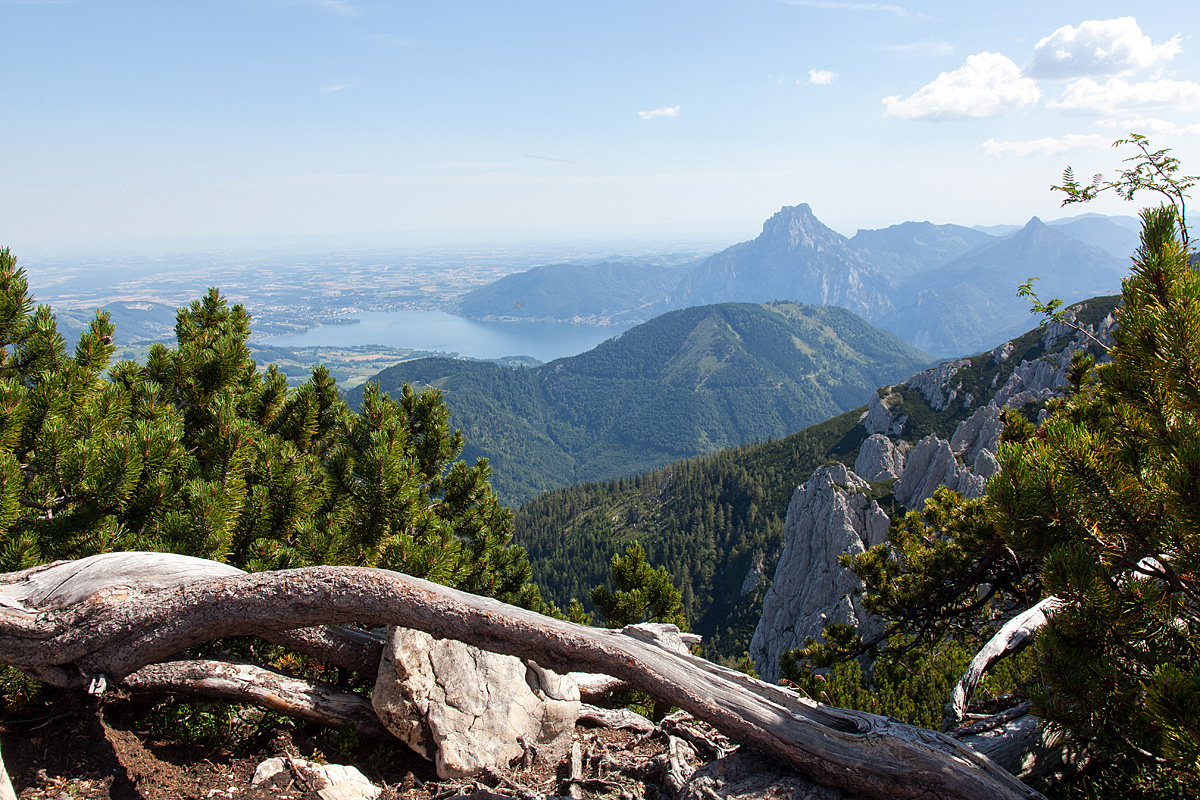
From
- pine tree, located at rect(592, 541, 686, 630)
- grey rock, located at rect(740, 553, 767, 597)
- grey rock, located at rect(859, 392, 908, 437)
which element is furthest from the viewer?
grey rock, located at rect(859, 392, 908, 437)

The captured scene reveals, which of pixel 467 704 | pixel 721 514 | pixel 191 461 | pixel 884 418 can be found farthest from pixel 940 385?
pixel 191 461

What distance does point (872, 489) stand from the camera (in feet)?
272

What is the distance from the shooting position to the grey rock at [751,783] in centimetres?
455

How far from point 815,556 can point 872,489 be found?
663 inches

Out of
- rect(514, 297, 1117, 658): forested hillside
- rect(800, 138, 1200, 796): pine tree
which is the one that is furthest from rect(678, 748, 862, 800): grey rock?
rect(514, 297, 1117, 658): forested hillside

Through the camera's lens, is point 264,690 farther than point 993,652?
No

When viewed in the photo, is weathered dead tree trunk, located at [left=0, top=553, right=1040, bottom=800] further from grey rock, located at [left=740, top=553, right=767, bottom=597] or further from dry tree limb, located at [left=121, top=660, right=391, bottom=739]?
grey rock, located at [left=740, top=553, right=767, bottom=597]

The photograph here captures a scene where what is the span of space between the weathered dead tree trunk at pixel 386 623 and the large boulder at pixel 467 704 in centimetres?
92

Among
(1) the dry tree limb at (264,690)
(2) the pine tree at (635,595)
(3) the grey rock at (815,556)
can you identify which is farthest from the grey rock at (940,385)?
(1) the dry tree limb at (264,690)

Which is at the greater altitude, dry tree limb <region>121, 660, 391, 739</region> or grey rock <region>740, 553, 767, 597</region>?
dry tree limb <region>121, 660, 391, 739</region>

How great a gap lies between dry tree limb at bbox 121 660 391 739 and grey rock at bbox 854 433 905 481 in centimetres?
9498

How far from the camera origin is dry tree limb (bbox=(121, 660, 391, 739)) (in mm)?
4984

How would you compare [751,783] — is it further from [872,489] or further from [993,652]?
[872,489]

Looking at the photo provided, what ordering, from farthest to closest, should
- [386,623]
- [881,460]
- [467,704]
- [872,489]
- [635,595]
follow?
[881,460], [872,489], [635,595], [467,704], [386,623]
